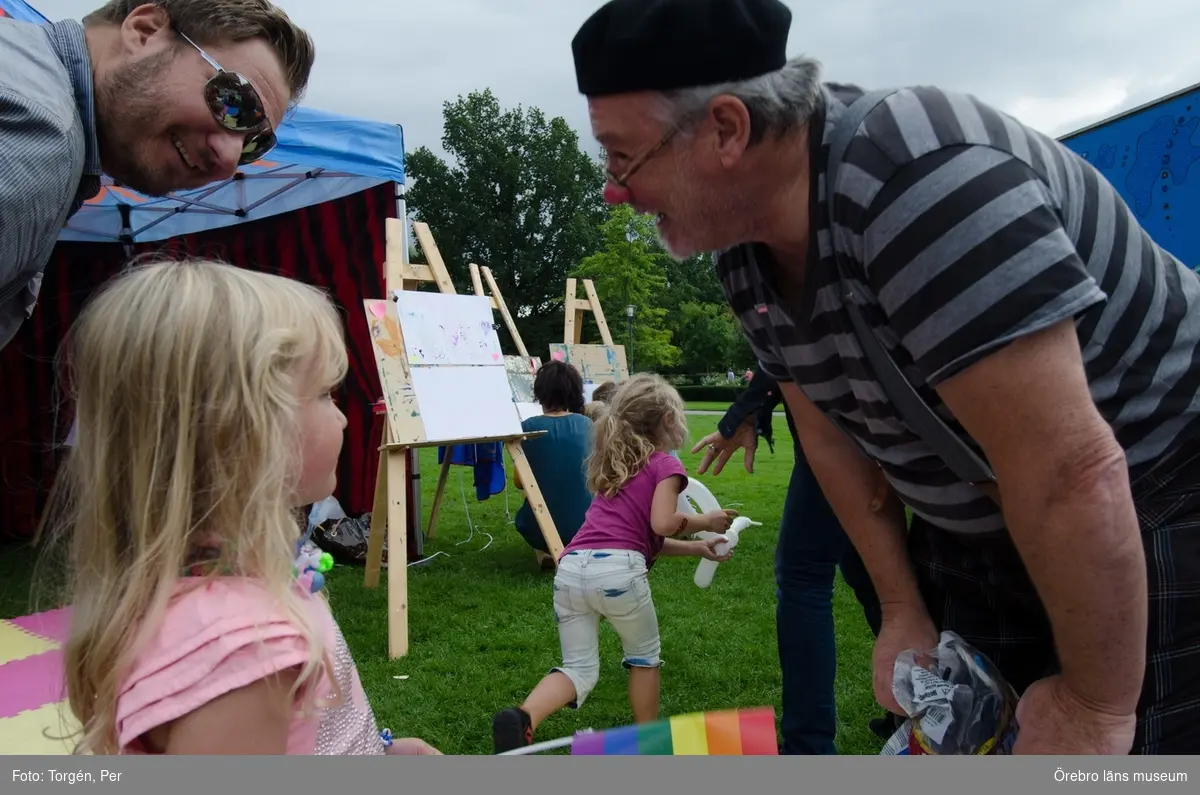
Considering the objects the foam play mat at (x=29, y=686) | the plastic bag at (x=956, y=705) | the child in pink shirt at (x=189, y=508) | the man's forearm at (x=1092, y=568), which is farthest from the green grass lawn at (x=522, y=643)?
the child in pink shirt at (x=189, y=508)

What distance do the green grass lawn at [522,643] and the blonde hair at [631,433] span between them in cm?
92

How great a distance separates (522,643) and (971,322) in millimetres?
3330

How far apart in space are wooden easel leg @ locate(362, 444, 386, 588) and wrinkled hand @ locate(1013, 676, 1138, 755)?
371cm

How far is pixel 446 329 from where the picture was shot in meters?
4.70

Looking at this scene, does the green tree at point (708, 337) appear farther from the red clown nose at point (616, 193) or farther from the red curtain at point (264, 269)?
the red clown nose at point (616, 193)

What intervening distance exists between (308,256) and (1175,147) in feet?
18.5

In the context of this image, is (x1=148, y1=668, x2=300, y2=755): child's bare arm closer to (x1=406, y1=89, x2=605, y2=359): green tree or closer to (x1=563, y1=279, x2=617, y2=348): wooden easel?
(x1=563, y1=279, x2=617, y2=348): wooden easel

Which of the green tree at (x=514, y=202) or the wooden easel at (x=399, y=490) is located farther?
the green tree at (x=514, y=202)

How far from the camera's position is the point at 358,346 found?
6.21m

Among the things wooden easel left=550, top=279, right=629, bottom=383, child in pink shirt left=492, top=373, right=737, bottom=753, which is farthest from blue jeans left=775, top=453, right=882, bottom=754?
wooden easel left=550, top=279, right=629, bottom=383

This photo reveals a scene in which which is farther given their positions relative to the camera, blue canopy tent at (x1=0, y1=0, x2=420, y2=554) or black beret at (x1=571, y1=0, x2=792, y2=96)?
blue canopy tent at (x1=0, y1=0, x2=420, y2=554)

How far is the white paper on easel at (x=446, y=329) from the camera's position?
450cm

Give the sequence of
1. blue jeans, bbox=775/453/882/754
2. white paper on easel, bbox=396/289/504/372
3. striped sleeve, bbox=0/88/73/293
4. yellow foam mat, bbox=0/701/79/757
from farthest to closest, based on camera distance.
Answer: white paper on easel, bbox=396/289/504/372 < yellow foam mat, bbox=0/701/79/757 < blue jeans, bbox=775/453/882/754 < striped sleeve, bbox=0/88/73/293

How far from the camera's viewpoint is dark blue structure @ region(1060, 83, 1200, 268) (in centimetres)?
309
